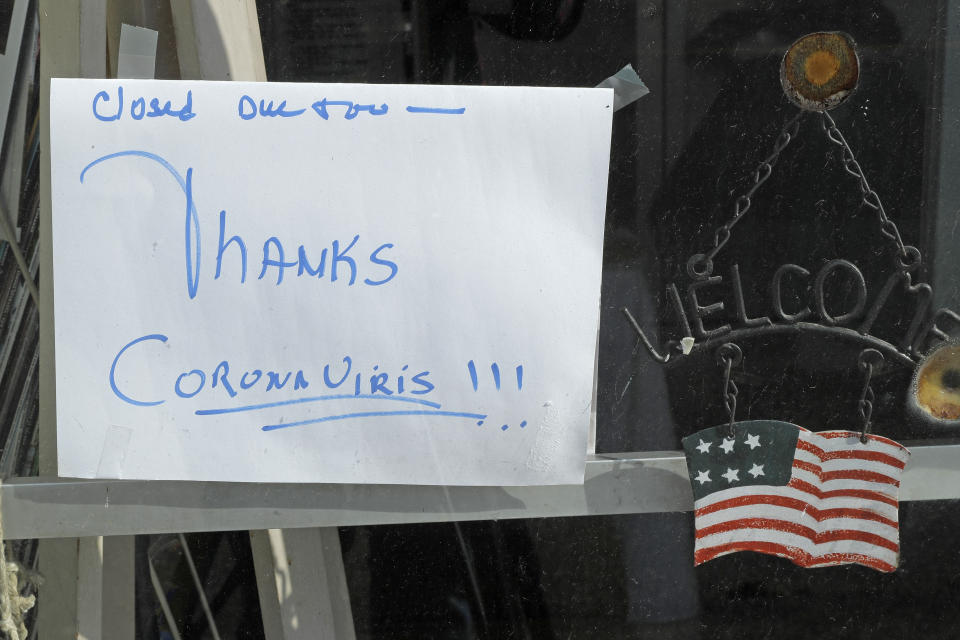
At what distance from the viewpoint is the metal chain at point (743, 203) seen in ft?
2.68

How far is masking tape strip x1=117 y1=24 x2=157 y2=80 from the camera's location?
73 centimetres

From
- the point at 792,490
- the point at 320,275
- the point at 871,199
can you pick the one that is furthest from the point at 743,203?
the point at 320,275

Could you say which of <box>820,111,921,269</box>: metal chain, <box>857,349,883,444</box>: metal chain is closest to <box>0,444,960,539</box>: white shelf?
<box>857,349,883,444</box>: metal chain

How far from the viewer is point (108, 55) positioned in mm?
779

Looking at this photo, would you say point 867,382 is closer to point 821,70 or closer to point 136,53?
point 821,70

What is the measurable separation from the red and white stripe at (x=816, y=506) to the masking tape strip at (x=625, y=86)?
355mm

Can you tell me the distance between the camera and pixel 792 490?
790 mm

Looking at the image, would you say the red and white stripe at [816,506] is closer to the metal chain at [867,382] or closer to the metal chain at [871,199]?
the metal chain at [867,382]

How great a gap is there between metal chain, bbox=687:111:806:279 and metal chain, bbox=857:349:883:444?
0.58 ft

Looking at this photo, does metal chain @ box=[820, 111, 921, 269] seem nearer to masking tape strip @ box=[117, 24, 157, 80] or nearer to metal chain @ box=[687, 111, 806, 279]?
metal chain @ box=[687, 111, 806, 279]

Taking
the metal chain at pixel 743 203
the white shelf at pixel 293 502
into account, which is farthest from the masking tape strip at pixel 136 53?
the metal chain at pixel 743 203

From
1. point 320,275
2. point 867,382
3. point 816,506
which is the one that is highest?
point 320,275

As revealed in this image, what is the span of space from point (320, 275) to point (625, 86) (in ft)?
1.13

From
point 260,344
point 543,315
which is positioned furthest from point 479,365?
point 260,344
